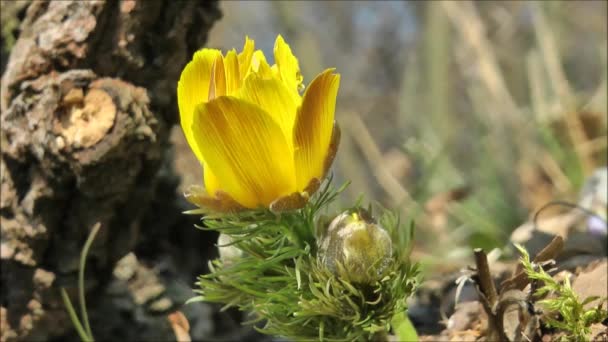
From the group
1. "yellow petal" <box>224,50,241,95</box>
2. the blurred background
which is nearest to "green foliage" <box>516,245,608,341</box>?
the blurred background

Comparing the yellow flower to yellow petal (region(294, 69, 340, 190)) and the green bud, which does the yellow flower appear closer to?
yellow petal (region(294, 69, 340, 190))

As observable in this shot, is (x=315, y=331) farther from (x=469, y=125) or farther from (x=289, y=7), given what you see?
(x=469, y=125)

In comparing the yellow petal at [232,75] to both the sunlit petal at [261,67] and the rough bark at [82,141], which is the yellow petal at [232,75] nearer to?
the sunlit petal at [261,67]

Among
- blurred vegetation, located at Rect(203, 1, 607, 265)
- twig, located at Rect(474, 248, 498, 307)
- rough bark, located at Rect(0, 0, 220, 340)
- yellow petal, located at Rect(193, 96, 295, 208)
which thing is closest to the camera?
yellow petal, located at Rect(193, 96, 295, 208)

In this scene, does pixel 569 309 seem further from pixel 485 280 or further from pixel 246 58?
pixel 246 58

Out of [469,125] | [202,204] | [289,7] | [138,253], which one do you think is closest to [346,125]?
[289,7]
